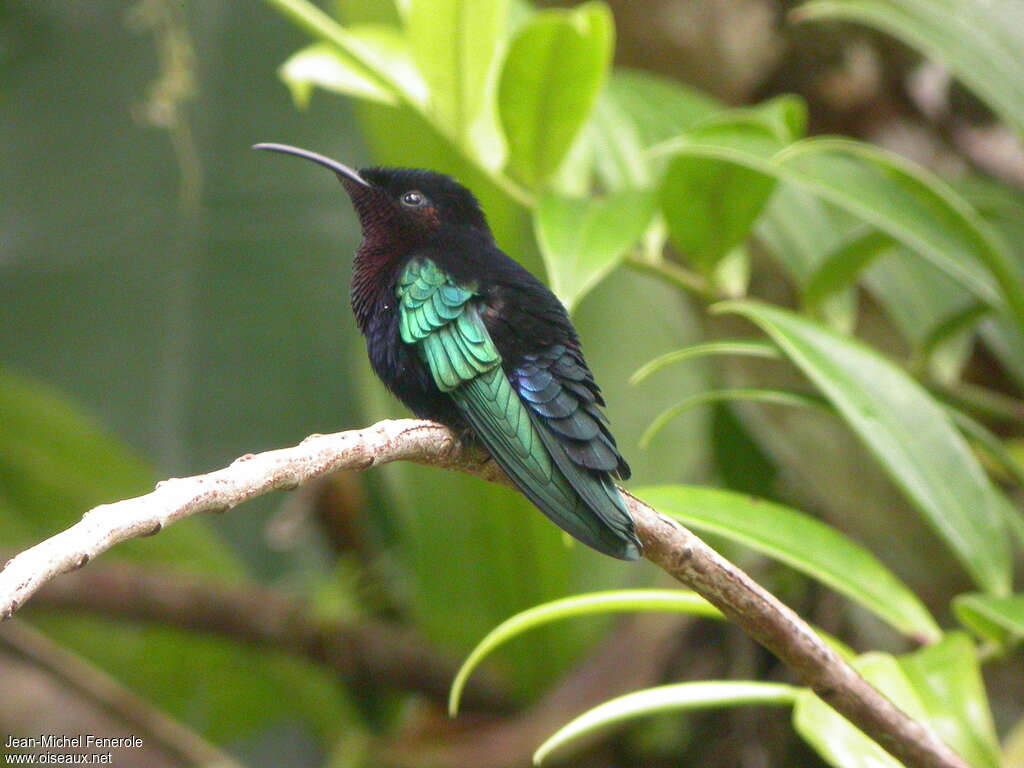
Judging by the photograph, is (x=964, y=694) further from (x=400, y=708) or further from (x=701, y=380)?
(x=400, y=708)

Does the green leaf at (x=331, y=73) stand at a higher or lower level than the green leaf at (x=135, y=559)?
higher

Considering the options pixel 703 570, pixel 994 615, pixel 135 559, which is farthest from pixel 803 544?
pixel 135 559

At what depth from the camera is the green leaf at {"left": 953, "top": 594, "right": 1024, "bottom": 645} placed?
1.46 meters

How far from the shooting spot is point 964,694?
145 cm

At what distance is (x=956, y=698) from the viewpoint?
4.74ft

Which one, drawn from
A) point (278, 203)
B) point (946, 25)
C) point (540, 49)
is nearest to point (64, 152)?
point (278, 203)

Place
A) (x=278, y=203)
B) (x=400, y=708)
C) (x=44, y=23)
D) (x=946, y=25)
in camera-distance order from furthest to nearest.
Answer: (x=278, y=203)
(x=44, y=23)
(x=400, y=708)
(x=946, y=25)

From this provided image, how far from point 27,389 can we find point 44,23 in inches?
75.5

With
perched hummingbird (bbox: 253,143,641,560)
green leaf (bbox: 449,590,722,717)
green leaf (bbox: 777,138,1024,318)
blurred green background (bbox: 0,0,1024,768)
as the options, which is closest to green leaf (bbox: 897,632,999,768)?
blurred green background (bbox: 0,0,1024,768)

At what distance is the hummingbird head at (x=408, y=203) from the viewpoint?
1.87 m

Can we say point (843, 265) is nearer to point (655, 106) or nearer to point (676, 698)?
point (655, 106)

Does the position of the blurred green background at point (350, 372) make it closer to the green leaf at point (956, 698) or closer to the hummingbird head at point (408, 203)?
the green leaf at point (956, 698)

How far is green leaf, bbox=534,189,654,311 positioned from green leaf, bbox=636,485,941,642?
14.2 inches

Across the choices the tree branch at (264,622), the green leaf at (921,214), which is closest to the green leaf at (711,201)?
the green leaf at (921,214)
